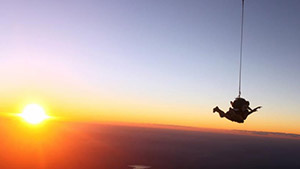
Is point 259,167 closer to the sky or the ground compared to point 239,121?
closer to the ground

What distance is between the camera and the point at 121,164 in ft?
419

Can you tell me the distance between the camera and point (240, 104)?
56.3 ft

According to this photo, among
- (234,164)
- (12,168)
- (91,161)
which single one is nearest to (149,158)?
(91,161)

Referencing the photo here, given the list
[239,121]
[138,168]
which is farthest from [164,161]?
[239,121]

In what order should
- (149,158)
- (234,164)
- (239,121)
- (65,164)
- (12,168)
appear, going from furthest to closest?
(149,158) → (234,164) → (65,164) → (12,168) → (239,121)

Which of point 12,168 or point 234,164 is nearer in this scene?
point 12,168

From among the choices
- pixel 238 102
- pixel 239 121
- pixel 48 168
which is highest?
pixel 238 102

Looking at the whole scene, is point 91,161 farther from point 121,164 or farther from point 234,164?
point 234,164

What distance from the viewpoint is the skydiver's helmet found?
17047mm

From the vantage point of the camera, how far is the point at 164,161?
13938 centimetres

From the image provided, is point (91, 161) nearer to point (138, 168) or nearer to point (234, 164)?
point (138, 168)

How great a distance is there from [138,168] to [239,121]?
110425 mm

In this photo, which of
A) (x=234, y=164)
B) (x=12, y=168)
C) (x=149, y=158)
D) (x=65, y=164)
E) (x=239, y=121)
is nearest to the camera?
(x=239, y=121)

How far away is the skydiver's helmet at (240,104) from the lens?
1705 cm
